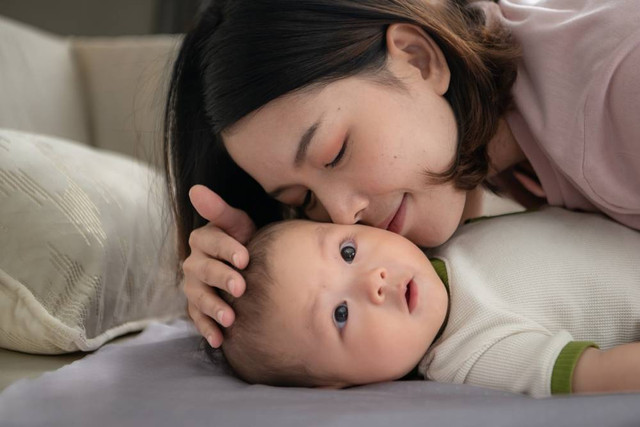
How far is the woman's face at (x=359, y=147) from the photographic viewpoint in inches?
35.7

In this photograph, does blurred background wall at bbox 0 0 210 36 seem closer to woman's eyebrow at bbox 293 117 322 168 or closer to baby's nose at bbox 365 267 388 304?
woman's eyebrow at bbox 293 117 322 168

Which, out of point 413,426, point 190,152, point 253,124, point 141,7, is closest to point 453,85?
point 253,124

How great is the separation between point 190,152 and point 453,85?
44 centimetres

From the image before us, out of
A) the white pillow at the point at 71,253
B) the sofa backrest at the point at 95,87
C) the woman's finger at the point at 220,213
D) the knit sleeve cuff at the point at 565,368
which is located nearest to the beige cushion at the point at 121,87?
the sofa backrest at the point at 95,87

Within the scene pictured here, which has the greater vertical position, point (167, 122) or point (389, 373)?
point (167, 122)

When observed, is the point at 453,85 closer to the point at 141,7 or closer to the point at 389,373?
the point at 389,373

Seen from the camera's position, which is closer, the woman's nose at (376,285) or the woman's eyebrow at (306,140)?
the woman's nose at (376,285)

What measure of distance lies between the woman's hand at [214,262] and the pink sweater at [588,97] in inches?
19.0

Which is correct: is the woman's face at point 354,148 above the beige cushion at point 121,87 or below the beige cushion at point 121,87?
above

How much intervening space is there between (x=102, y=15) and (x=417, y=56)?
2.22m

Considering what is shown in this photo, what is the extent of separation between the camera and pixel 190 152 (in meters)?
1.13

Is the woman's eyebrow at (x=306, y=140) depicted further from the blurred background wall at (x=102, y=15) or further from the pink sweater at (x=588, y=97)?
A: the blurred background wall at (x=102, y=15)

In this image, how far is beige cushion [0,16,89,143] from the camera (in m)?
1.61

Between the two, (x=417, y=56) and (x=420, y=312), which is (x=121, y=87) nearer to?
(x=417, y=56)
